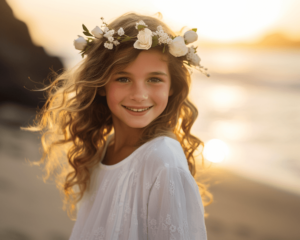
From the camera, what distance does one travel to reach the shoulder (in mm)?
1464

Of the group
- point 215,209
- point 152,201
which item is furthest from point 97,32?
point 215,209

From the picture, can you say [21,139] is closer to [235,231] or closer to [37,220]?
[37,220]

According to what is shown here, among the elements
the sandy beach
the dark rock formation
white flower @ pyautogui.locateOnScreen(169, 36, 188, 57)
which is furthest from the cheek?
the dark rock formation

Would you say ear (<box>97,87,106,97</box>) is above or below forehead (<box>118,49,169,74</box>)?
below

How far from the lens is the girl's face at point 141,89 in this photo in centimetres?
174

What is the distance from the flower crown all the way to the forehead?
0.20ft

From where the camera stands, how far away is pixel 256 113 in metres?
8.73

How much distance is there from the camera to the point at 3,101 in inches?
403

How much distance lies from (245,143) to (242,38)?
11.0m

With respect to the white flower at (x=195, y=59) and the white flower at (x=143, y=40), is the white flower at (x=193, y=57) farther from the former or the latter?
the white flower at (x=143, y=40)

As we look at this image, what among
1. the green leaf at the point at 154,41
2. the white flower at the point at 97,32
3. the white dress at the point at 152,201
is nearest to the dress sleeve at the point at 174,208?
the white dress at the point at 152,201

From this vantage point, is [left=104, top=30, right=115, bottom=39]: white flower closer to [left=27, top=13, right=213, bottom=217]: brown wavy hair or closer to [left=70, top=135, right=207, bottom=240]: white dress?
[left=27, top=13, right=213, bottom=217]: brown wavy hair

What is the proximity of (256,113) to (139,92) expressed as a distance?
25.6 ft

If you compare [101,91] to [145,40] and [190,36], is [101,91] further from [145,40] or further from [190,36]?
[190,36]
